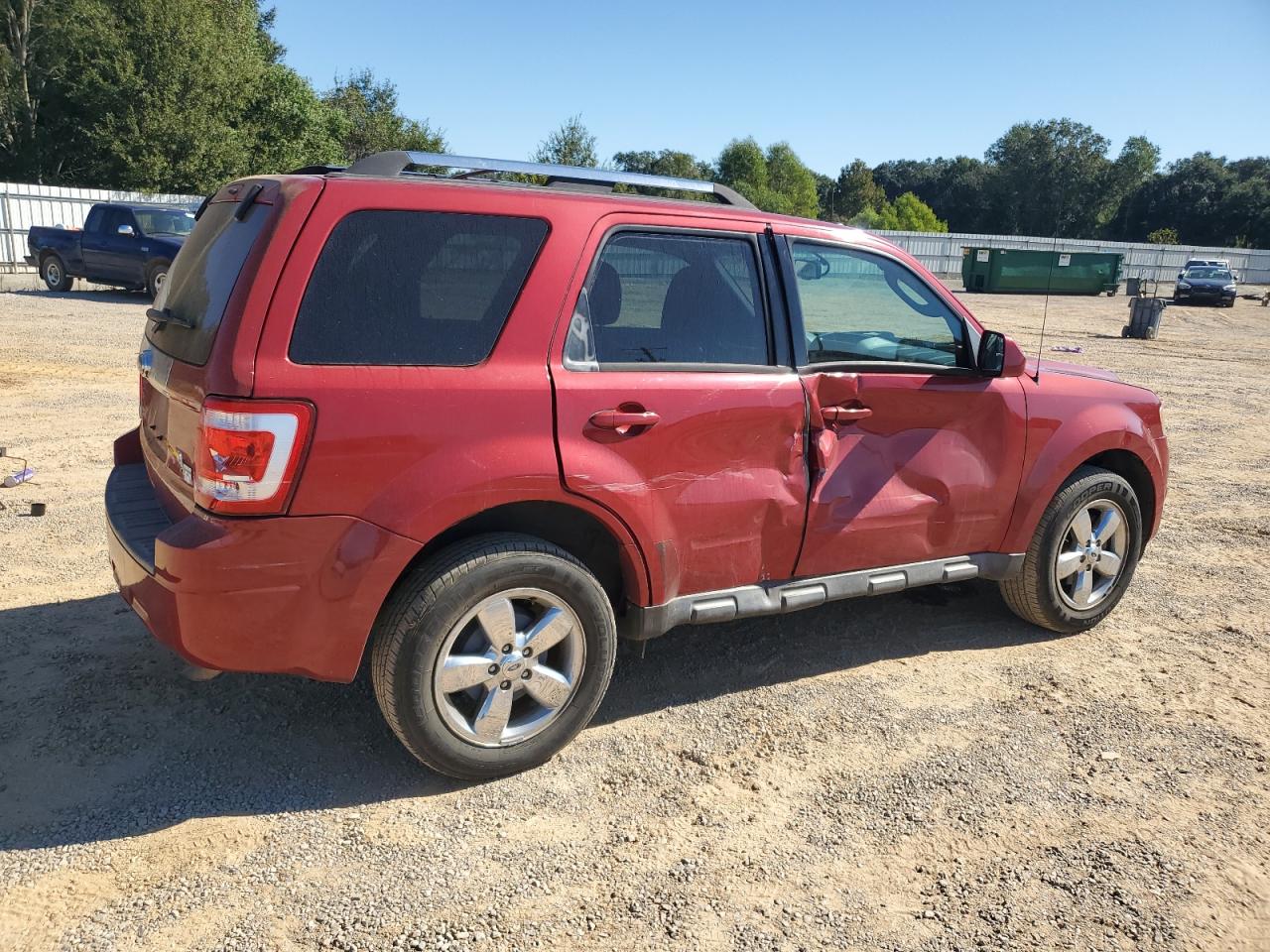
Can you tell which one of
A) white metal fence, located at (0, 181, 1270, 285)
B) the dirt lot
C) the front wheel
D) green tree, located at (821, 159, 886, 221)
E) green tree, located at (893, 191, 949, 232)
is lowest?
the dirt lot

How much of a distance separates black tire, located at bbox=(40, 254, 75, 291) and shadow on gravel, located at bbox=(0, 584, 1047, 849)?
18.4m

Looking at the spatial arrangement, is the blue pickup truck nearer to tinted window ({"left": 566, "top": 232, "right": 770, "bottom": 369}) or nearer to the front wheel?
the front wheel

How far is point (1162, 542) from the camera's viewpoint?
6516 millimetres

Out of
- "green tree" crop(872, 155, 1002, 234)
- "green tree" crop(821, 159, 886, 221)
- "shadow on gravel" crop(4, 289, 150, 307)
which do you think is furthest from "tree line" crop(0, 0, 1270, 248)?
"green tree" crop(872, 155, 1002, 234)

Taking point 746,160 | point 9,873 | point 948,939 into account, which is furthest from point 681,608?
point 746,160

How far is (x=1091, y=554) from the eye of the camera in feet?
15.8

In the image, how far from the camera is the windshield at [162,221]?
18.4 m

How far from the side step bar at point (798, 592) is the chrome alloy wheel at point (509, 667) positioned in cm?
32

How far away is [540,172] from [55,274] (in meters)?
20.4

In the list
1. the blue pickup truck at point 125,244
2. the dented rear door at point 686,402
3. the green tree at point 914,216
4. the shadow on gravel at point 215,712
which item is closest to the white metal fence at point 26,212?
the blue pickup truck at point 125,244

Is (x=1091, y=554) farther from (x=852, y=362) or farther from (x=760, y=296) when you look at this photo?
(x=760, y=296)

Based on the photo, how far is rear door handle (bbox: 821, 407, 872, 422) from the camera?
12.7ft

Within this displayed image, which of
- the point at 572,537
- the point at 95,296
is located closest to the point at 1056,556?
the point at 572,537

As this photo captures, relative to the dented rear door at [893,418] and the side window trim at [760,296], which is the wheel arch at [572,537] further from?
the dented rear door at [893,418]
